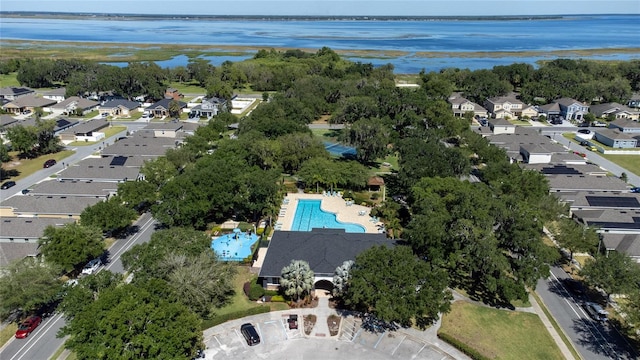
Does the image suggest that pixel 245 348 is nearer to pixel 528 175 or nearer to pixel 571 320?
pixel 571 320

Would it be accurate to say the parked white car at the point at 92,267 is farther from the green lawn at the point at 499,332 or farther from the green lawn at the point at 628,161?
the green lawn at the point at 628,161

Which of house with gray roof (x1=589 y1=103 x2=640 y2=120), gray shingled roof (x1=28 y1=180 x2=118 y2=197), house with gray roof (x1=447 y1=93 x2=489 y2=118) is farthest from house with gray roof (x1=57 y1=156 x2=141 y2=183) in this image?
house with gray roof (x1=589 y1=103 x2=640 y2=120)

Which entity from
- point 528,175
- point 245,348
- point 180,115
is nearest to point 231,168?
point 245,348

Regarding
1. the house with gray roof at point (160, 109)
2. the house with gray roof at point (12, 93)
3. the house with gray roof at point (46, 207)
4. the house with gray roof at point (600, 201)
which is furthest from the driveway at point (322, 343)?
the house with gray roof at point (12, 93)

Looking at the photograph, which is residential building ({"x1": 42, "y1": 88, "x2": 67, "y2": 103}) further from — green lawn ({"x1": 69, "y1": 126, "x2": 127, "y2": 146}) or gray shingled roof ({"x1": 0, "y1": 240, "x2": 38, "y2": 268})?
gray shingled roof ({"x1": 0, "y1": 240, "x2": 38, "y2": 268})

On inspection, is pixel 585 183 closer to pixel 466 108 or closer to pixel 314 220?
pixel 314 220
